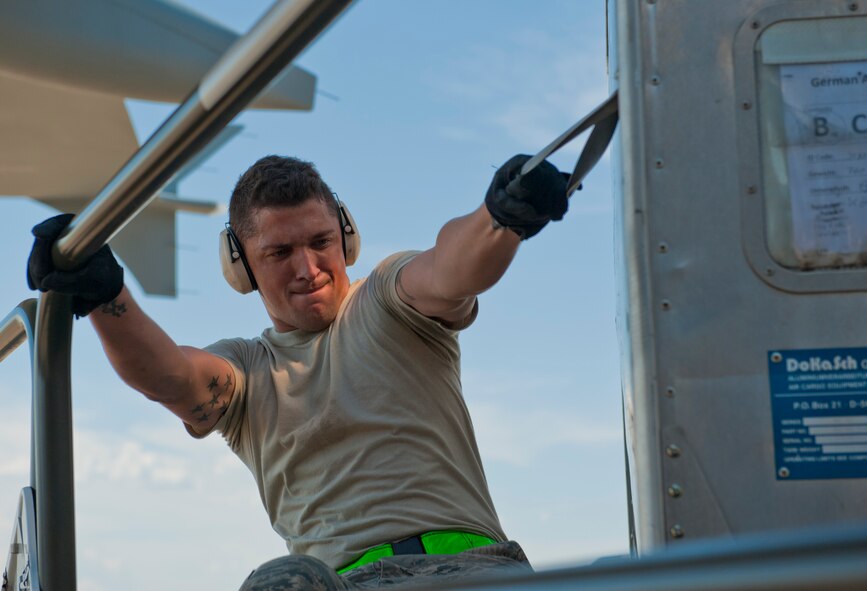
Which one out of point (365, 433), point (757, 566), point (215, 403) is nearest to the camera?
point (757, 566)

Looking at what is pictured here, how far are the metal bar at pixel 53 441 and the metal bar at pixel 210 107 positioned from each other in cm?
31

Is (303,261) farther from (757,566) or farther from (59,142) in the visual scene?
(59,142)

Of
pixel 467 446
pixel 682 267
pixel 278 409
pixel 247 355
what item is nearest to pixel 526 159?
pixel 682 267

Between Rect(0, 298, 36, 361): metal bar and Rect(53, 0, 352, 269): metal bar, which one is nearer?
Rect(53, 0, 352, 269): metal bar

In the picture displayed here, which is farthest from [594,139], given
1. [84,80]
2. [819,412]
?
[84,80]

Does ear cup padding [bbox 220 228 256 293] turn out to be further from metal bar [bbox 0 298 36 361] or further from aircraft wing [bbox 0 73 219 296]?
aircraft wing [bbox 0 73 219 296]

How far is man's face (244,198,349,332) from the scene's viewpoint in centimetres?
254

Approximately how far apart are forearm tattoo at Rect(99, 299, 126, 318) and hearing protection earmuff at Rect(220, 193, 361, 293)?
0.29 meters

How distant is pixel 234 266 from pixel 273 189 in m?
0.20

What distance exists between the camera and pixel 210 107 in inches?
55.6

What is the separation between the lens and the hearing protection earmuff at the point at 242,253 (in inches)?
103

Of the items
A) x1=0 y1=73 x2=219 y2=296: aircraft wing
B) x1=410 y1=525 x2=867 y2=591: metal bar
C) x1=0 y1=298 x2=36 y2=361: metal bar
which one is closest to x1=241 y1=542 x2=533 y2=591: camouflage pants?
x1=0 y1=298 x2=36 y2=361: metal bar

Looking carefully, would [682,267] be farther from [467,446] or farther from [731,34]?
[467,446]

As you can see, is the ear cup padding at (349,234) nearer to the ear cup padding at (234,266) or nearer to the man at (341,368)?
the man at (341,368)
